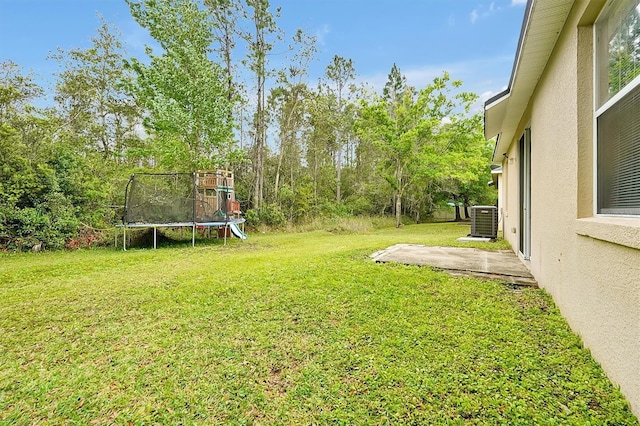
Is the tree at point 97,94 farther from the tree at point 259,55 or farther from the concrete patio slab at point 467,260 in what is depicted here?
the concrete patio slab at point 467,260

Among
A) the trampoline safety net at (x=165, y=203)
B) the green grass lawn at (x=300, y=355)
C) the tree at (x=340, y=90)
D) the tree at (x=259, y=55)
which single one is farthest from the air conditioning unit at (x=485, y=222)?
the tree at (x=340, y=90)

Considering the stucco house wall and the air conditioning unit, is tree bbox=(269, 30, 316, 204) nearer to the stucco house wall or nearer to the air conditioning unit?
the air conditioning unit

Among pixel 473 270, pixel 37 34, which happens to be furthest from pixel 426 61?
pixel 37 34

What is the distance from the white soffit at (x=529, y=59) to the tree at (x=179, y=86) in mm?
9599

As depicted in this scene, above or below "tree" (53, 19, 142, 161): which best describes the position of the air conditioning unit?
below

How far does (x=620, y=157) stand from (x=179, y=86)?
40.6 feet

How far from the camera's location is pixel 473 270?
4.76m

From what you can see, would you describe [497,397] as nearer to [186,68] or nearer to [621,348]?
[621,348]

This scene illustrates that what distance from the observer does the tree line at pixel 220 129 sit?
8523 millimetres

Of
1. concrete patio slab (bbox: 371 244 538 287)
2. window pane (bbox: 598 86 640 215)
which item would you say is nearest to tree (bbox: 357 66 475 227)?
concrete patio slab (bbox: 371 244 538 287)

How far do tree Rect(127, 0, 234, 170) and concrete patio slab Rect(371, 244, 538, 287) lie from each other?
28.4ft

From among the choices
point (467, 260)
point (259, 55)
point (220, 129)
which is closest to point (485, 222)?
point (467, 260)

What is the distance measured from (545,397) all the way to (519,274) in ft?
10.2

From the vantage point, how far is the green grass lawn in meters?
1.83
